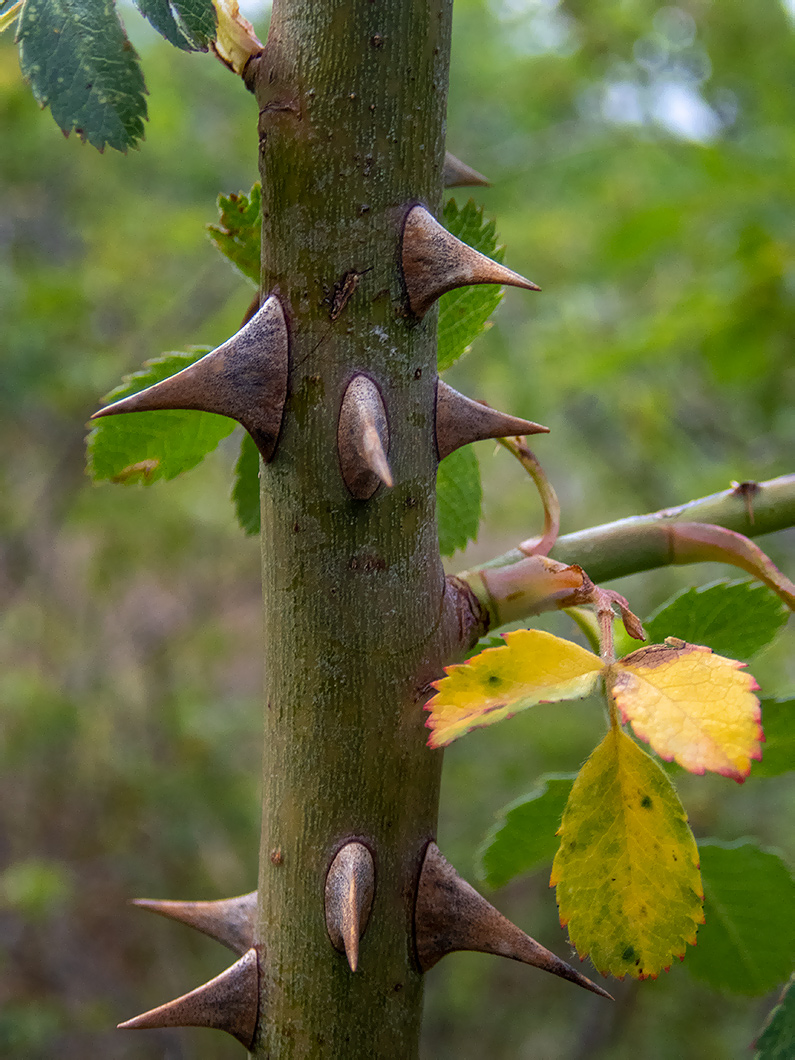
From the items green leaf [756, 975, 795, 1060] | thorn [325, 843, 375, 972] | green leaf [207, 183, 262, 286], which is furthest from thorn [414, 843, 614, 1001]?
green leaf [207, 183, 262, 286]

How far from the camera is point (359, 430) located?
0.28 m

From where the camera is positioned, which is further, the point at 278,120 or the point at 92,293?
the point at 92,293

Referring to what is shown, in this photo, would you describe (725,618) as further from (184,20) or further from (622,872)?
(184,20)

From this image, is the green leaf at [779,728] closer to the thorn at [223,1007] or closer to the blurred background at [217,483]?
the thorn at [223,1007]

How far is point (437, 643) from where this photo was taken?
1.09 feet

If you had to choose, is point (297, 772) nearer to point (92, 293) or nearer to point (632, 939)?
point (632, 939)

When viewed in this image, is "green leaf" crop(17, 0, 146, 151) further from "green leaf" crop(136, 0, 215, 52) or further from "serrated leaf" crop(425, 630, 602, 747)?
"serrated leaf" crop(425, 630, 602, 747)

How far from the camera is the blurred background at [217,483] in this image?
79.5 inches

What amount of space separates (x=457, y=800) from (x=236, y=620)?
2017 mm

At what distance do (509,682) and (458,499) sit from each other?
18 cm

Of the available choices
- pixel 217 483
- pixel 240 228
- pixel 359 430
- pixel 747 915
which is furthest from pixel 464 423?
pixel 217 483

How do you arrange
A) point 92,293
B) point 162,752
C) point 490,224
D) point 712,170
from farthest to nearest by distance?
point 162,752 < point 92,293 < point 712,170 < point 490,224

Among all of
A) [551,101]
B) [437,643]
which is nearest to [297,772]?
[437,643]

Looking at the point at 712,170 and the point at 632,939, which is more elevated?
the point at 712,170
